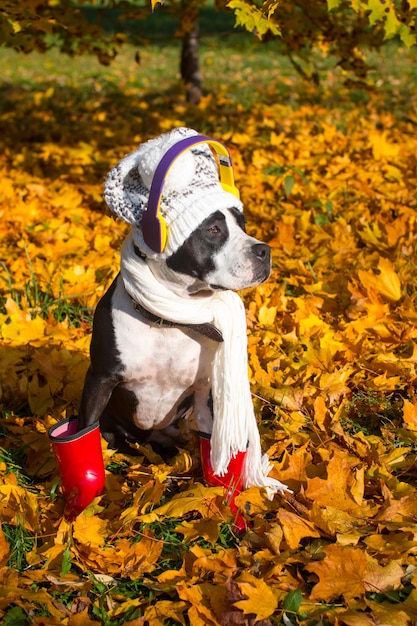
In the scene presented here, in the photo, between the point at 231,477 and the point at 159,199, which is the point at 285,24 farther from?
the point at 231,477

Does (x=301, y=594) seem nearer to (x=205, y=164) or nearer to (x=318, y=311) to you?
(x=205, y=164)

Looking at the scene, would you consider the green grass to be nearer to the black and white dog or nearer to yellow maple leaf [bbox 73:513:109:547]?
the black and white dog

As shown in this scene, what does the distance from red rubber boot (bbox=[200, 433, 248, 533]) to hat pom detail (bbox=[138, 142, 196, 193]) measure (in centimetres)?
82

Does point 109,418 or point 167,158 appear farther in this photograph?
point 109,418

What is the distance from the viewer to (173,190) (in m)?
1.83

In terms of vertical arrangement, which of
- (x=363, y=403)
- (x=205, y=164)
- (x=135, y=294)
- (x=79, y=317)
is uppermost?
(x=205, y=164)

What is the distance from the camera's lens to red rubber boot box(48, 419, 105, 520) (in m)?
2.00

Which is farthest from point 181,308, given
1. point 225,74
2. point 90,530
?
point 225,74

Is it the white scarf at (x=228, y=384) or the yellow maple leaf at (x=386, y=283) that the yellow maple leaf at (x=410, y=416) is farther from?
the yellow maple leaf at (x=386, y=283)

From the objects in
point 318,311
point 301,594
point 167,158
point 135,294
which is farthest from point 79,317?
point 301,594

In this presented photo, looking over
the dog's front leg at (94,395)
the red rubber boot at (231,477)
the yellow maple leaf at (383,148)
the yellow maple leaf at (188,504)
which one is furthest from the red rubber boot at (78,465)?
the yellow maple leaf at (383,148)

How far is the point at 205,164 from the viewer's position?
6.21 feet

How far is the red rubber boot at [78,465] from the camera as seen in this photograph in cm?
200

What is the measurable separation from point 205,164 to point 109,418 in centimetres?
104
